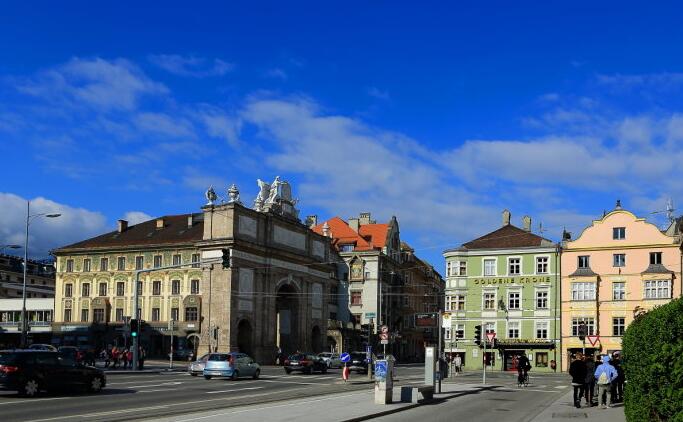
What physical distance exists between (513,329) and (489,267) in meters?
6.18

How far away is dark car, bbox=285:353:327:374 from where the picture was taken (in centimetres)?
5200

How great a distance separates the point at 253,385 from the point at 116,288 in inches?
2060

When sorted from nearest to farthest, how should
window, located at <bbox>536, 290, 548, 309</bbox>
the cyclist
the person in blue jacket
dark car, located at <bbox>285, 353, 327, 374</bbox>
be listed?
the person in blue jacket < the cyclist < dark car, located at <bbox>285, 353, 327, 374</bbox> < window, located at <bbox>536, 290, 548, 309</bbox>

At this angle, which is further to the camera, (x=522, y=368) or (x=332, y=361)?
(x=332, y=361)

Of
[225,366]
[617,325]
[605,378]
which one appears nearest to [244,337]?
[225,366]

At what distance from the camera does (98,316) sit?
281 feet

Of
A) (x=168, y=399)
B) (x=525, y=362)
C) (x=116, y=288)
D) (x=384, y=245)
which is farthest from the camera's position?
(x=384, y=245)

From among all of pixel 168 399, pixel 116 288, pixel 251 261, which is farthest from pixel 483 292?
pixel 168 399

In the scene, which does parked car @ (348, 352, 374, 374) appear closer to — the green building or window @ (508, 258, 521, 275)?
the green building

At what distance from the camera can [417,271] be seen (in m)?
125

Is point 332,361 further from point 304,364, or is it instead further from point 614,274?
point 614,274

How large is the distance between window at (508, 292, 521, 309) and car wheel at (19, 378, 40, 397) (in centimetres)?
5343

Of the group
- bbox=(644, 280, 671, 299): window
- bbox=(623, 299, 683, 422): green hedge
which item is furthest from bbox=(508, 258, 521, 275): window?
bbox=(623, 299, 683, 422): green hedge

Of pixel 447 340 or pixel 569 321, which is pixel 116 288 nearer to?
pixel 447 340
